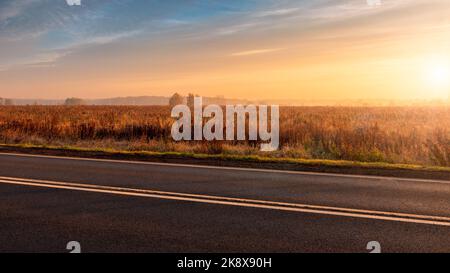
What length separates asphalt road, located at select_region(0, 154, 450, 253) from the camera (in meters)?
5.30

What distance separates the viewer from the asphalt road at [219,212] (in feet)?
17.4

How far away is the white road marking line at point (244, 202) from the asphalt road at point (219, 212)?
0.05 feet

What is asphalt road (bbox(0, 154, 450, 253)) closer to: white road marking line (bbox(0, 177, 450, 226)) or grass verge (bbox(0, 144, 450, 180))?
white road marking line (bbox(0, 177, 450, 226))

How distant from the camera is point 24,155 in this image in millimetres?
14062

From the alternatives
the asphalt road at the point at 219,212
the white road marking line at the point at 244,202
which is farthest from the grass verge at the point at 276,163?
the white road marking line at the point at 244,202

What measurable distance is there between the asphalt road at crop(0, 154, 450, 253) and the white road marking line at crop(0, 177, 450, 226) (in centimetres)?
2

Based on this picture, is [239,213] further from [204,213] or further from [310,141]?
[310,141]

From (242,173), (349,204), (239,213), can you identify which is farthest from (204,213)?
(242,173)

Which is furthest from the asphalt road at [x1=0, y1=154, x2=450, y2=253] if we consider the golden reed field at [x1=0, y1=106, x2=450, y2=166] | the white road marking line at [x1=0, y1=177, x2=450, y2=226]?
the golden reed field at [x1=0, y1=106, x2=450, y2=166]

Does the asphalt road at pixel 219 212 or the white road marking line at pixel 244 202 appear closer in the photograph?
the asphalt road at pixel 219 212

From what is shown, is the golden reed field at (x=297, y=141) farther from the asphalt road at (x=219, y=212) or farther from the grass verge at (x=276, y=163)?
the asphalt road at (x=219, y=212)

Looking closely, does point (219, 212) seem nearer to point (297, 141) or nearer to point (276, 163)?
point (276, 163)

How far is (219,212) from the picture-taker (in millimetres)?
A: 6699
